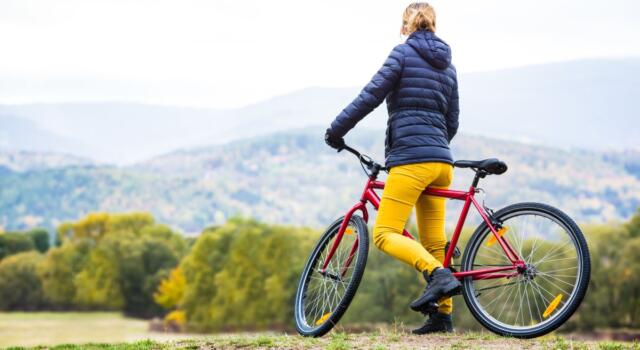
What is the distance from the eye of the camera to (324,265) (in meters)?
7.14

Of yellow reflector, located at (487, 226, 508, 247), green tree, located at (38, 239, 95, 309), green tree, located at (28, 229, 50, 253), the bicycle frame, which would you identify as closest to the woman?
the bicycle frame

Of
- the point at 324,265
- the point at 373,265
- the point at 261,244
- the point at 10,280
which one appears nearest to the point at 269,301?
the point at 261,244

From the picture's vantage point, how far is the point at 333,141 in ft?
21.4

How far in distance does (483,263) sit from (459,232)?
1.49 ft

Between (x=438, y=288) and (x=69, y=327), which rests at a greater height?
(x=438, y=288)

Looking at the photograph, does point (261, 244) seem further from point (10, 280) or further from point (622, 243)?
point (10, 280)

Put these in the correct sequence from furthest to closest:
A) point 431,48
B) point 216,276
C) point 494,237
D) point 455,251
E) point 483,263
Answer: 1. point 216,276
2. point 455,251
3. point 483,263
4. point 431,48
5. point 494,237

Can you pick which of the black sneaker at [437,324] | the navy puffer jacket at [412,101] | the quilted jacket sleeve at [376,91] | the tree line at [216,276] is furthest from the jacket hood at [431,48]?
the tree line at [216,276]

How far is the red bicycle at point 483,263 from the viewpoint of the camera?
5863 mm

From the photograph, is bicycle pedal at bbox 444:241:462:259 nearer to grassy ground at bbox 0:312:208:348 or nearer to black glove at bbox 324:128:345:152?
black glove at bbox 324:128:345:152

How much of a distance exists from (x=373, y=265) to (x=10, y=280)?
4384 centimetres

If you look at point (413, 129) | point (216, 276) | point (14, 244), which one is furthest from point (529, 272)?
point (14, 244)

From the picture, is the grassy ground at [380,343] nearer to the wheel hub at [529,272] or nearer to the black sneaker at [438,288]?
the black sneaker at [438,288]

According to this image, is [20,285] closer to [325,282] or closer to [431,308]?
[325,282]
